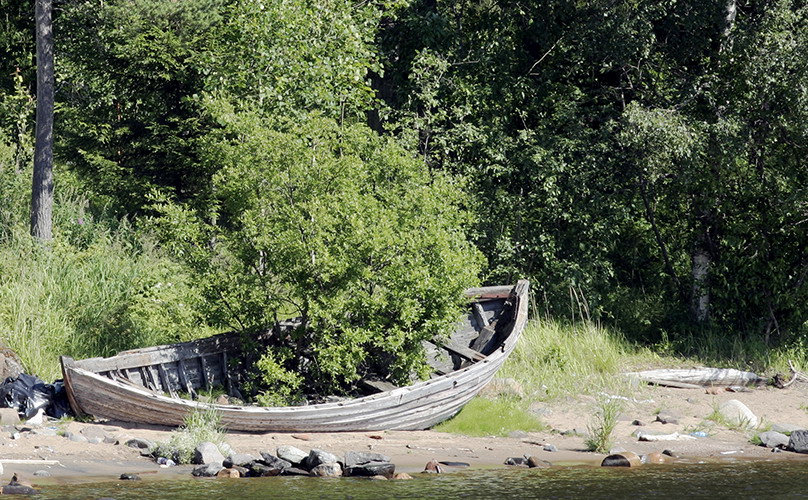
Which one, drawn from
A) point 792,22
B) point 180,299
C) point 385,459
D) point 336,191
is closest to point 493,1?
A: point 792,22

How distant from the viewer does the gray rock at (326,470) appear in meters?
9.78

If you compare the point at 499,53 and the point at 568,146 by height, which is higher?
the point at 499,53

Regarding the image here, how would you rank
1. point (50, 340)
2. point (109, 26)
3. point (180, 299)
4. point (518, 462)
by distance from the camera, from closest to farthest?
point (518, 462) < point (180, 299) < point (50, 340) < point (109, 26)

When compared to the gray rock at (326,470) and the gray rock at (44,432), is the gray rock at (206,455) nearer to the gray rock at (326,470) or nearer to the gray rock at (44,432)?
the gray rock at (326,470)

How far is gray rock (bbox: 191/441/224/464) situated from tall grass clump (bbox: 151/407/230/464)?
76mm

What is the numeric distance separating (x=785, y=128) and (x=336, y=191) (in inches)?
321

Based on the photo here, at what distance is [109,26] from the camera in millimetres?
17359

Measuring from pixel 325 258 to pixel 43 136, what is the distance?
23.9 ft

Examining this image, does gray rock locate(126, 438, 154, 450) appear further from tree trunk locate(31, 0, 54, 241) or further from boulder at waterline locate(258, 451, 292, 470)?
tree trunk locate(31, 0, 54, 241)

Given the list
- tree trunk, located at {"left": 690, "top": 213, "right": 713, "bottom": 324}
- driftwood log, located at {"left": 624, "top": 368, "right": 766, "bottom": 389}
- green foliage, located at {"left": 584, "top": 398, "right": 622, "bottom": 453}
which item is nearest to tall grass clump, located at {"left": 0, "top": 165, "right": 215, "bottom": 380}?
green foliage, located at {"left": 584, "top": 398, "right": 622, "bottom": 453}

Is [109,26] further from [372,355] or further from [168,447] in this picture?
[168,447]

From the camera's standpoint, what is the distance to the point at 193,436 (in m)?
10.2

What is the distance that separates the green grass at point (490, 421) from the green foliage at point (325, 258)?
38.9 inches

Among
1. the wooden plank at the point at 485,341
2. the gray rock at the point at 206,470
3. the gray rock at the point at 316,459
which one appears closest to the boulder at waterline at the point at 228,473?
the gray rock at the point at 206,470
